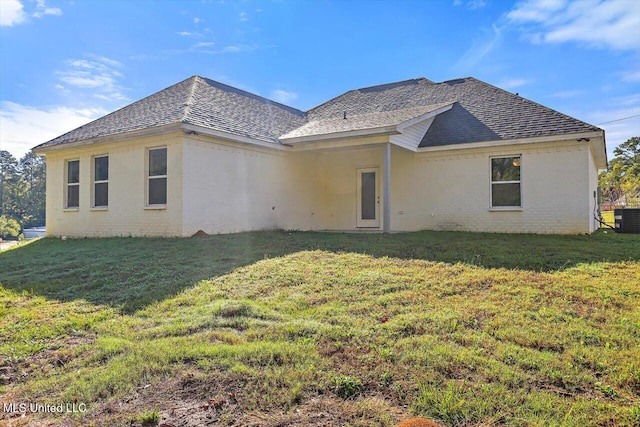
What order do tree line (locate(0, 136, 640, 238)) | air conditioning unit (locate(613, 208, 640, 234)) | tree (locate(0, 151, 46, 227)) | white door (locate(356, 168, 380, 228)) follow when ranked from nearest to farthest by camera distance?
air conditioning unit (locate(613, 208, 640, 234)), white door (locate(356, 168, 380, 228)), tree line (locate(0, 136, 640, 238)), tree (locate(0, 151, 46, 227))

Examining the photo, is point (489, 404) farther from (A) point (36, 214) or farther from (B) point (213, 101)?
(A) point (36, 214)

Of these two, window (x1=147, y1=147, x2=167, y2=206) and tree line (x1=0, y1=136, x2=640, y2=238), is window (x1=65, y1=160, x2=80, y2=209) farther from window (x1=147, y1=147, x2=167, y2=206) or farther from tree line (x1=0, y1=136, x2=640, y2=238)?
tree line (x1=0, y1=136, x2=640, y2=238)

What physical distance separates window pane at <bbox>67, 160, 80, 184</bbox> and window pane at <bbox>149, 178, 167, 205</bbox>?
11.9ft

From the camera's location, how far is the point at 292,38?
14555mm

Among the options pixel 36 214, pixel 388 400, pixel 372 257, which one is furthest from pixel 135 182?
pixel 36 214

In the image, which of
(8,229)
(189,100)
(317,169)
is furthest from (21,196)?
(317,169)

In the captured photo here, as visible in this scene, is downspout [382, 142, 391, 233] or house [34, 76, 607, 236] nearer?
house [34, 76, 607, 236]

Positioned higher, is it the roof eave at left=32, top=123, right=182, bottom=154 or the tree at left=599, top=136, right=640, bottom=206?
the tree at left=599, top=136, right=640, bottom=206

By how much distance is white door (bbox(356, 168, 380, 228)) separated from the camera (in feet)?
47.3

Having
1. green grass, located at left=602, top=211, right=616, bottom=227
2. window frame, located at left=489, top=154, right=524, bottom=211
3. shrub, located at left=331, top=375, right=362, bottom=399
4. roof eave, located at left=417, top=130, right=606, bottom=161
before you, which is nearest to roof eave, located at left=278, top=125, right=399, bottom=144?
roof eave, located at left=417, top=130, right=606, bottom=161

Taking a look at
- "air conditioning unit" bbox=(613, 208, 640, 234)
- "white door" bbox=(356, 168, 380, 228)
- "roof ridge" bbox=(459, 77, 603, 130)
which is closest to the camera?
"roof ridge" bbox=(459, 77, 603, 130)

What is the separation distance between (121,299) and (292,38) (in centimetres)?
1177

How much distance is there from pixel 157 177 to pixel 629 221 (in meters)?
15.0

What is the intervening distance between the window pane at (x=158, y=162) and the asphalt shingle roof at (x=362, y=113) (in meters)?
0.77
